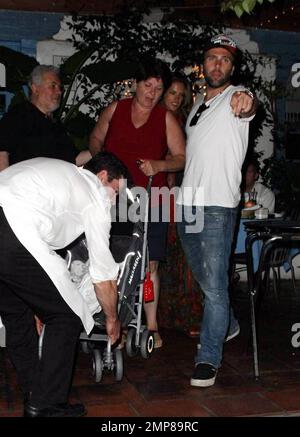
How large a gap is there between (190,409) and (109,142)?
6.40 feet

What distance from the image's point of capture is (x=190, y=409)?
11.4ft

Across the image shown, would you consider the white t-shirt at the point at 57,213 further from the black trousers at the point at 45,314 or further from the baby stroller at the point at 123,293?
the baby stroller at the point at 123,293

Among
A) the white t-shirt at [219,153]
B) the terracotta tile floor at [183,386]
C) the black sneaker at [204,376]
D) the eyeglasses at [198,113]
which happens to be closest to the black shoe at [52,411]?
the terracotta tile floor at [183,386]

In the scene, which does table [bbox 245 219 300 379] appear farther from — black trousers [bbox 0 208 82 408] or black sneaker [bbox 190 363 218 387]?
black trousers [bbox 0 208 82 408]

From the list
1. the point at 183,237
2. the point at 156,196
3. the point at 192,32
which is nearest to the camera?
the point at 183,237

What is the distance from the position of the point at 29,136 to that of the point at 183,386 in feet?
6.42

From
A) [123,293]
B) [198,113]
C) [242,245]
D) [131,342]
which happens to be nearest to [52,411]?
[123,293]

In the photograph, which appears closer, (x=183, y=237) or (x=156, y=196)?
(x=183, y=237)

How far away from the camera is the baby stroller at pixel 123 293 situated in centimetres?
381

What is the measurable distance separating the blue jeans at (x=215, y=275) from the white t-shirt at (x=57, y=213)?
832 mm

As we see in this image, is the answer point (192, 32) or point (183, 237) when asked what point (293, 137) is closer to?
point (192, 32)

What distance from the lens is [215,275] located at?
12.6ft
